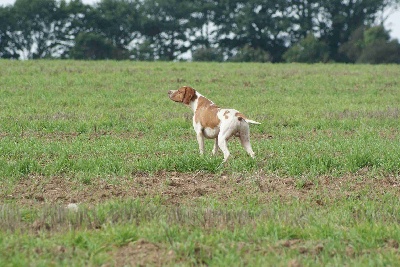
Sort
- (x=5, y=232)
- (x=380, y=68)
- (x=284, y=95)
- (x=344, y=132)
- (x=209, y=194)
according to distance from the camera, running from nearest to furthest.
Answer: (x=5, y=232) → (x=209, y=194) → (x=344, y=132) → (x=284, y=95) → (x=380, y=68)

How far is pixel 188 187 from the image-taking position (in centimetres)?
920

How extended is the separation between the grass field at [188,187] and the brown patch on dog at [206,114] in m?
0.53

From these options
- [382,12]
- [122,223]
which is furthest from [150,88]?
[382,12]

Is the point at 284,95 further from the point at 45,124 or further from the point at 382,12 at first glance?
the point at 382,12

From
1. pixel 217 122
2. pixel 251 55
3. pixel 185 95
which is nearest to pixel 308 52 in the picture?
pixel 251 55

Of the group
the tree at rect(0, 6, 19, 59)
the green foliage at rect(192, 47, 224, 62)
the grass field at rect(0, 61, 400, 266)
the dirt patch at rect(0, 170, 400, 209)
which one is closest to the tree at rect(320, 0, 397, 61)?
the green foliage at rect(192, 47, 224, 62)

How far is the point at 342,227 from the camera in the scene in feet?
22.9

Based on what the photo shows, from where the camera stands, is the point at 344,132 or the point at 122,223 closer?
the point at 122,223

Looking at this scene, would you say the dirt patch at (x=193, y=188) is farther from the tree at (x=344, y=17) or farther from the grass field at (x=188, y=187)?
the tree at (x=344, y=17)

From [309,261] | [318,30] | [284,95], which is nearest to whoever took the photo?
[309,261]

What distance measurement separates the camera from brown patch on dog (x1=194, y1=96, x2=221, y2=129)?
11.2 m

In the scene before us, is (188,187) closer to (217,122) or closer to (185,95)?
(217,122)

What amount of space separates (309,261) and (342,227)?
1191mm

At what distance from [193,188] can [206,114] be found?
2.43 m
